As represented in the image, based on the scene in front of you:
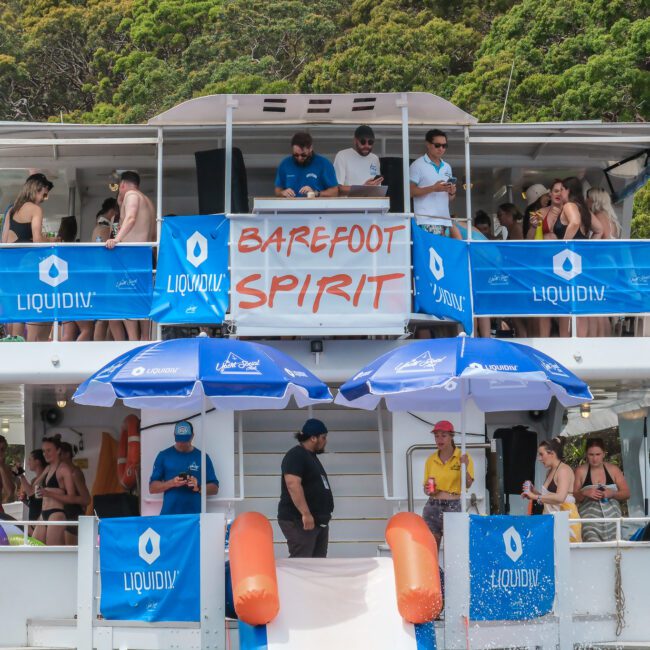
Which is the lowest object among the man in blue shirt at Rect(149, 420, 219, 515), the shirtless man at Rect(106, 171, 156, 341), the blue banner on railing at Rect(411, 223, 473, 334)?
the man in blue shirt at Rect(149, 420, 219, 515)

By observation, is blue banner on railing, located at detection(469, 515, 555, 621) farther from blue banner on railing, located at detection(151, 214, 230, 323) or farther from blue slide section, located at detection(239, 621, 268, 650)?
blue banner on railing, located at detection(151, 214, 230, 323)

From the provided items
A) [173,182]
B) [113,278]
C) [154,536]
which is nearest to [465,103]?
[173,182]

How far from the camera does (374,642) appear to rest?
9773 mm

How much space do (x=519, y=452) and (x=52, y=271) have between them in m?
6.27

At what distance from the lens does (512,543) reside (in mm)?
10227

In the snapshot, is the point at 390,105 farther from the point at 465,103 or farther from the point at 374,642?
the point at 465,103

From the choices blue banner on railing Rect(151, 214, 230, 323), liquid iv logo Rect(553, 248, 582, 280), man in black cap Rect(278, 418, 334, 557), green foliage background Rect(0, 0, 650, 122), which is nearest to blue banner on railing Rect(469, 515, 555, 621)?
man in black cap Rect(278, 418, 334, 557)

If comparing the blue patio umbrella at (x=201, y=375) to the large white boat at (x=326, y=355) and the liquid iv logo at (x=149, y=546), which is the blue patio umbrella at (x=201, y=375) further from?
the large white boat at (x=326, y=355)

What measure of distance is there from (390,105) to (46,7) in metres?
44.3

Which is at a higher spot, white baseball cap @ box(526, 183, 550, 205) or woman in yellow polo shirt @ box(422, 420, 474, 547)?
white baseball cap @ box(526, 183, 550, 205)

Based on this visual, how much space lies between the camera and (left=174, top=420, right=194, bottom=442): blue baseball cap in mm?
11438

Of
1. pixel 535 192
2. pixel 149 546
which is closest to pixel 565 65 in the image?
pixel 535 192

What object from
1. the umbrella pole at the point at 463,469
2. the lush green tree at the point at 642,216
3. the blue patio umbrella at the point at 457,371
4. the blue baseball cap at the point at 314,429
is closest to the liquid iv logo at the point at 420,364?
the blue patio umbrella at the point at 457,371

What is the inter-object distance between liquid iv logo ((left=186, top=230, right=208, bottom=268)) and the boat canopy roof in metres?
1.32
